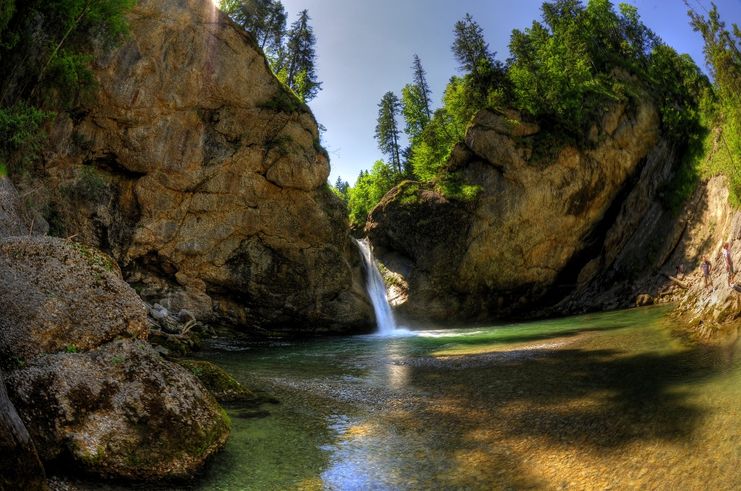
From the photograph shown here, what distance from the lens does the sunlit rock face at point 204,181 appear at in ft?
65.0

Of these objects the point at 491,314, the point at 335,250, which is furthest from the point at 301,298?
the point at 491,314

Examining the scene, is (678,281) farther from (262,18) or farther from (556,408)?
(262,18)

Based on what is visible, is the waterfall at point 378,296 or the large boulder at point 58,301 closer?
the large boulder at point 58,301

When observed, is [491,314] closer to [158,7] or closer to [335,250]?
[335,250]

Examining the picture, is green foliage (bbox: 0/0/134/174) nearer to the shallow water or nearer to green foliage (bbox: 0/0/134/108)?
green foliage (bbox: 0/0/134/108)

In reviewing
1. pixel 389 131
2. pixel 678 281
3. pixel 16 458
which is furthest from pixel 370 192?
pixel 16 458

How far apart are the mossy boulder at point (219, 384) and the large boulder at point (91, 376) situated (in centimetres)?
172

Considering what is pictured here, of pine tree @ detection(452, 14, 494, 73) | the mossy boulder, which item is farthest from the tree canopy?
the mossy boulder

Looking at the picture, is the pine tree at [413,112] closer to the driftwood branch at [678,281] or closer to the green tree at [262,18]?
the green tree at [262,18]

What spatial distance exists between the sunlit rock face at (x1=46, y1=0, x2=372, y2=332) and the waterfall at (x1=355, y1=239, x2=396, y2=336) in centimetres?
226

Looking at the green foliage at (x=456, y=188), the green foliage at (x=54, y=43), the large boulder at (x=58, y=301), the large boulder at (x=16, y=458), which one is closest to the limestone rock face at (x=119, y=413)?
the large boulder at (x=58, y=301)

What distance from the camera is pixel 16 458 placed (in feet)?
11.4

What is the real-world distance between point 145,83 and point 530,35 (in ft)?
110

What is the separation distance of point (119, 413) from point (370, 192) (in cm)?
4499
